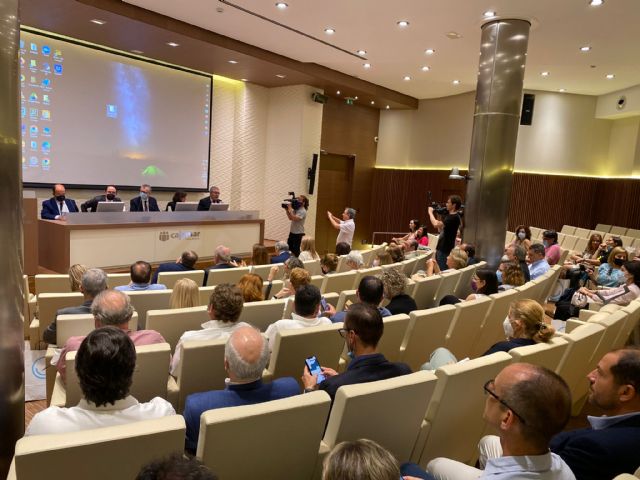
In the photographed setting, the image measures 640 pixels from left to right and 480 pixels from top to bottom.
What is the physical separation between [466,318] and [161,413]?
96.6 inches

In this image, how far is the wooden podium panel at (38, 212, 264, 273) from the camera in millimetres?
6930

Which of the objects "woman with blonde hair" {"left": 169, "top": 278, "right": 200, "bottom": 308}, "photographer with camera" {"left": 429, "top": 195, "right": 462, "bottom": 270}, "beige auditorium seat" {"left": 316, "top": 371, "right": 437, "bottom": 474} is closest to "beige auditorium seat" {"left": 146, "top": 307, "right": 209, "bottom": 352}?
"woman with blonde hair" {"left": 169, "top": 278, "right": 200, "bottom": 308}

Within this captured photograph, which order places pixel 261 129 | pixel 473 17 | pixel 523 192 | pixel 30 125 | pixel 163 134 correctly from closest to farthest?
1. pixel 473 17
2. pixel 30 125
3. pixel 163 134
4. pixel 261 129
5. pixel 523 192

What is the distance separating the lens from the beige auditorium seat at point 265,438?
1.56 metres

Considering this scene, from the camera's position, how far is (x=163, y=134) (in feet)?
33.8

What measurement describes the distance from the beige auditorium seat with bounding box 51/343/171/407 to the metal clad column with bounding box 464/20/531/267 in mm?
5633

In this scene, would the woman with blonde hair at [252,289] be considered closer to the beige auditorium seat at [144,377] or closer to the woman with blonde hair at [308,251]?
the beige auditorium seat at [144,377]

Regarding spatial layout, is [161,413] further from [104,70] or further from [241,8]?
[104,70]

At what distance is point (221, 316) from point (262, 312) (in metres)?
0.64

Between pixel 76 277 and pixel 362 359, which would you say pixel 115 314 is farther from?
pixel 76 277

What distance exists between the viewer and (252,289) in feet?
12.4

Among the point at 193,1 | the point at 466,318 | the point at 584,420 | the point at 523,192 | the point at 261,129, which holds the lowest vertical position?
the point at 584,420

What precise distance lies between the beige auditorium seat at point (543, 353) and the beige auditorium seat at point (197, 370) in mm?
1481

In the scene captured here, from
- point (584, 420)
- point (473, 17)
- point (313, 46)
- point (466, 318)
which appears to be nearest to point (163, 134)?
point (313, 46)
